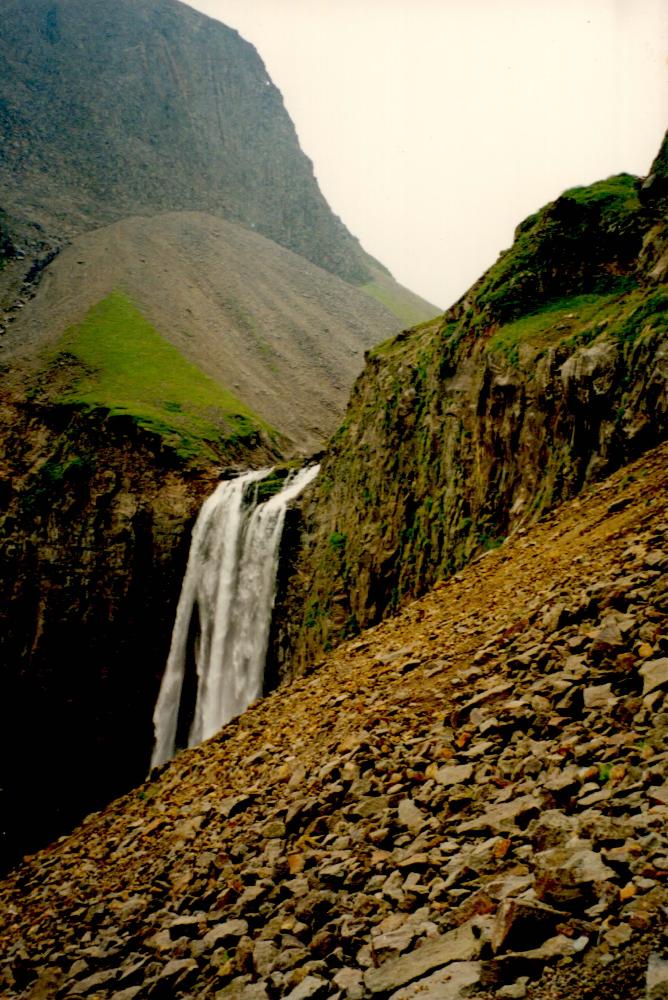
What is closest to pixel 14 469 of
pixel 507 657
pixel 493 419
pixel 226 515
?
pixel 226 515

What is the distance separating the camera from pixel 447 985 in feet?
10.6

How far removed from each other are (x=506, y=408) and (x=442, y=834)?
41.7ft

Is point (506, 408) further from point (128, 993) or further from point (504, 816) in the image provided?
point (128, 993)

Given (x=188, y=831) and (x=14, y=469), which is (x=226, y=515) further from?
(x=188, y=831)

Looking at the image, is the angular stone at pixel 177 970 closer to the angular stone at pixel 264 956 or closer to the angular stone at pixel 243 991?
the angular stone at pixel 243 991

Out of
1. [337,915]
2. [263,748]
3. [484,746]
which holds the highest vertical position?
[484,746]

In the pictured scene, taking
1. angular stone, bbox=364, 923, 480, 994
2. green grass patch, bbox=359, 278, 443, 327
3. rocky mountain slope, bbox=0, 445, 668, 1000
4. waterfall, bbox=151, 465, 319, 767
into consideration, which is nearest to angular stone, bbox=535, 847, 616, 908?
rocky mountain slope, bbox=0, 445, 668, 1000

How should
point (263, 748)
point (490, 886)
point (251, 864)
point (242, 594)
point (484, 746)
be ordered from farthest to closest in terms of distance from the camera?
point (242, 594) < point (263, 748) < point (251, 864) < point (484, 746) < point (490, 886)

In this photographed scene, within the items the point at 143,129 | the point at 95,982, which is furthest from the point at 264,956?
the point at 143,129

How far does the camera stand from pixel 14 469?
136ft

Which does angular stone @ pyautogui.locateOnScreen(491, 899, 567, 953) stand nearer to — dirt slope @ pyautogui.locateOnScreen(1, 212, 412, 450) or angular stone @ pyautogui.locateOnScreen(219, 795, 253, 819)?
angular stone @ pyautogui.locateOnScreen(219, 795, 253, 819)

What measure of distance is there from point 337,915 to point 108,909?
189 inches

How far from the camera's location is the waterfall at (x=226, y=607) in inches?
1070

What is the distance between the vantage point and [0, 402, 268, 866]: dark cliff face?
→ 35031 mm
